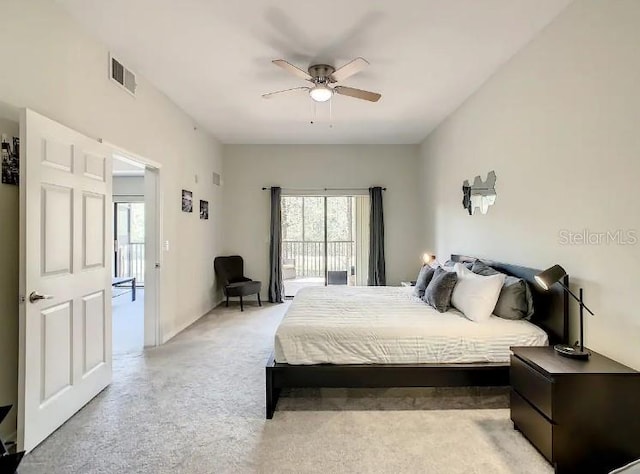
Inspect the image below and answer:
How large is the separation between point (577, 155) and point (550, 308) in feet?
3.68

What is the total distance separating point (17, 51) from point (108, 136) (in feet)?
3.19

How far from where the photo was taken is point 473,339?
261 cm

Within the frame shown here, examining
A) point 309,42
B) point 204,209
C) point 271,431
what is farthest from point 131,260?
point 271,431

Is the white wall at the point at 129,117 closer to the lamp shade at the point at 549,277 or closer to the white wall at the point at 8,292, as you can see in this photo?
the white wall at the point at 8,292

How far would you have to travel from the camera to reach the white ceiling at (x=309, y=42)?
2.54 meters

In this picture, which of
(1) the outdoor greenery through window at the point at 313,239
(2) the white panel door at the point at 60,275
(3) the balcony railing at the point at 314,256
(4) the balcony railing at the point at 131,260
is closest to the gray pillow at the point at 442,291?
(2) the white panel door at the point at 60,275

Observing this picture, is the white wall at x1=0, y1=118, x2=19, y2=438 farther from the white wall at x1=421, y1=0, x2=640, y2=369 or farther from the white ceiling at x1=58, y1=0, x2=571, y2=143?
the white wall at x1=421, y1=0, x2=640, y2=369

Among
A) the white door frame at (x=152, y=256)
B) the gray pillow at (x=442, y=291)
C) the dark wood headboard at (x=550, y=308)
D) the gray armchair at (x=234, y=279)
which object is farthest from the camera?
the gray armchair at (x=234, y=279)

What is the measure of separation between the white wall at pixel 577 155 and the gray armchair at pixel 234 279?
3605 mm

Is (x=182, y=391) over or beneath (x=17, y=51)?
beneath

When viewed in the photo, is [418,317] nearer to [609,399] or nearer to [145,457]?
[609,399]

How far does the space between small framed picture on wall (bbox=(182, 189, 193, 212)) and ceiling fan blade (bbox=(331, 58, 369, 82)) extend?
2.56 m

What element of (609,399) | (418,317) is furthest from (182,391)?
(609,399)

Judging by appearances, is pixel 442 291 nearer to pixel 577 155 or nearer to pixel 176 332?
pixel 577 155
